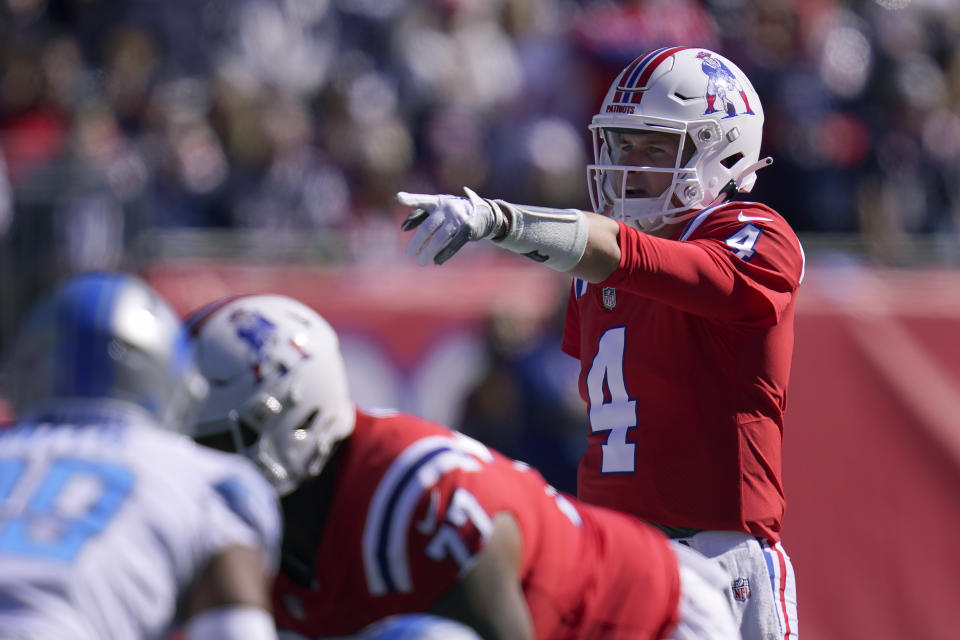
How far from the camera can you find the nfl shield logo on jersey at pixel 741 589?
3492 millimetres

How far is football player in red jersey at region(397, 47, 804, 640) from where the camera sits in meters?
3.21

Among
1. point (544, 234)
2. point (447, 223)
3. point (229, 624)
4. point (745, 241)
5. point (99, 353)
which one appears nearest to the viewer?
point (229, 624)

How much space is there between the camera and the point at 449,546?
2809 mm

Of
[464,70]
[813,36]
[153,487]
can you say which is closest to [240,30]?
[464,70]

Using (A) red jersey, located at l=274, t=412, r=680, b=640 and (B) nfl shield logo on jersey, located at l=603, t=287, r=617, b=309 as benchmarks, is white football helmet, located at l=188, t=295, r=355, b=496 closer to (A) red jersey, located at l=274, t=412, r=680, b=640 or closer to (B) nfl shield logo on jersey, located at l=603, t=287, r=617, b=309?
(A) red jersey, located at l=274, t=412, r=680, b=640

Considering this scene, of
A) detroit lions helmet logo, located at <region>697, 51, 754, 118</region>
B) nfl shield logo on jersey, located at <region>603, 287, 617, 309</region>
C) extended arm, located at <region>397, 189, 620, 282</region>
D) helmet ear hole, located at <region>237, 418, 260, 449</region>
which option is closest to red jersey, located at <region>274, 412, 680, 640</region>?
helmet ear hole, located at <region>237, 418, 260, 449</region>

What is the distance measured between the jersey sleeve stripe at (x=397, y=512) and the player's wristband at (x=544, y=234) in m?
0.51

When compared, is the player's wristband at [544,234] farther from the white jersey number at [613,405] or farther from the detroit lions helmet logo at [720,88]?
the detroit lions helmet logo at [720,88]

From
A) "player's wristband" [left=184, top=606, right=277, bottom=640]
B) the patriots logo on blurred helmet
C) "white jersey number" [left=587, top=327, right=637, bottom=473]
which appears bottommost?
"white jersey number" [left=587, top=327, right=637, bottom=473]

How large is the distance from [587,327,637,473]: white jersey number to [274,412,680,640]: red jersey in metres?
0.34

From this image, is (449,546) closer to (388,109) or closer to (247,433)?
(247,433)

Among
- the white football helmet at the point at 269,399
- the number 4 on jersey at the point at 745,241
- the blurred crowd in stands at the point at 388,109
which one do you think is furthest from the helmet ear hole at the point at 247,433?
the blurred crowd in stands at the point at 388,109

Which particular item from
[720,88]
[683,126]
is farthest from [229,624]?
[720,88]

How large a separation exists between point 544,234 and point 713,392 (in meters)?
0.66
